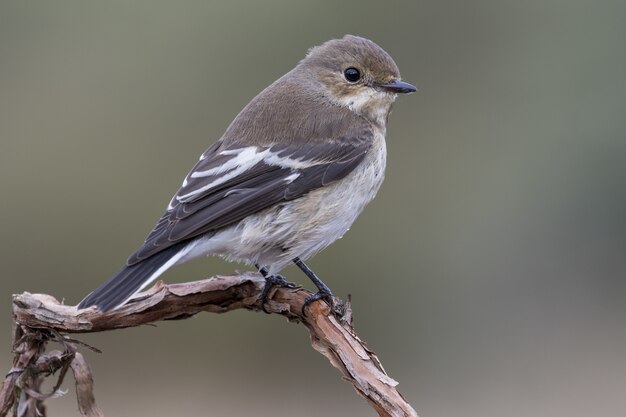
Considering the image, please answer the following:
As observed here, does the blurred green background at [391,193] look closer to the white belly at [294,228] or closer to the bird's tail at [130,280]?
the white belly at [294,228]

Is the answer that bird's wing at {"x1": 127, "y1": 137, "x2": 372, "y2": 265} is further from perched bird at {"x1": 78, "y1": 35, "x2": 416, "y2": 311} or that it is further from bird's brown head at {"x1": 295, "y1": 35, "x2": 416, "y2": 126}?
bird's brown head at {"x1": 295, "y1": 35, "x2": 416, "y2": 126}

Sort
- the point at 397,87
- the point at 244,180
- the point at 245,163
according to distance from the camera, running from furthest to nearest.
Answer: the point at 397,87, the point at 245,163, the point at 244,180

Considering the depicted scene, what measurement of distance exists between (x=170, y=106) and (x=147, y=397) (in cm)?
260

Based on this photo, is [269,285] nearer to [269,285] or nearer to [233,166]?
[269,285]

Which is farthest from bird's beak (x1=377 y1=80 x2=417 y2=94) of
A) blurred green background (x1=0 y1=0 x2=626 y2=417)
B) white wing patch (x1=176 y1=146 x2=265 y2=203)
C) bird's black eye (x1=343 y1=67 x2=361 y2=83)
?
blurred green background (x1=0 y1=0 x2=626 y2=417)

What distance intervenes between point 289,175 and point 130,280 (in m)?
1.09

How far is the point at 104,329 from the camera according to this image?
3.04m

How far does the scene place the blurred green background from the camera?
27.4 ft

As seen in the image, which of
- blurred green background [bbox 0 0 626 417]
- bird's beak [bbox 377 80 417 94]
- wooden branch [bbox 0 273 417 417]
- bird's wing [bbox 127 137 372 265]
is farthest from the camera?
blurred green background [bbox 0 0 626 417]

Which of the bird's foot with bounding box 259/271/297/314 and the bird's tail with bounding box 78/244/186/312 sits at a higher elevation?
the bird's tail with bounding box 78/244/186/312

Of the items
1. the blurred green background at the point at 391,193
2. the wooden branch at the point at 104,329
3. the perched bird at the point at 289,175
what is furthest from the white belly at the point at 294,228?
the blurred green background at the point at 391,193

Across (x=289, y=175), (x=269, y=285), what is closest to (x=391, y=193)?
(x=289, y=175)

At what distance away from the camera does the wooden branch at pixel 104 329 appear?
2840 millimetres

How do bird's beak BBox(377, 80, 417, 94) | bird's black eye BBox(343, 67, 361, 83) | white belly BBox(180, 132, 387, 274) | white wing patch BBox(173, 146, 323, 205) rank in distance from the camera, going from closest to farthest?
white belly BBox(180, 132, 387, 274) < white wing patch BBox(173, 146, 323, 205) < bird's beak BBox(377, 80, 417, 94) < bird's black eye BBox(343, 67, 361, 83)
